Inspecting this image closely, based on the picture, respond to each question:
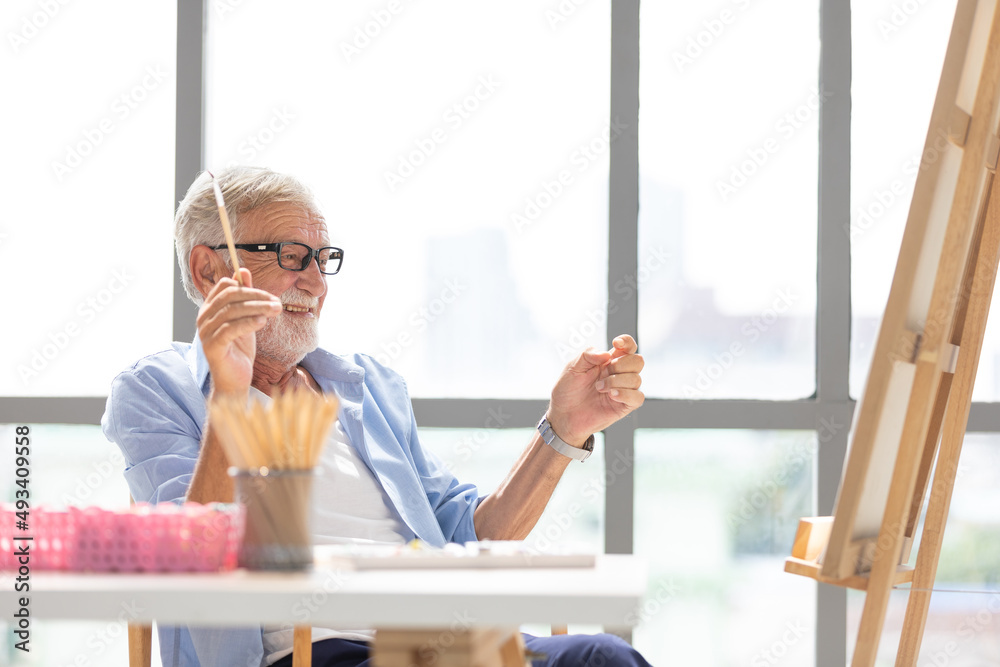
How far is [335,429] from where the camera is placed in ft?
5.89

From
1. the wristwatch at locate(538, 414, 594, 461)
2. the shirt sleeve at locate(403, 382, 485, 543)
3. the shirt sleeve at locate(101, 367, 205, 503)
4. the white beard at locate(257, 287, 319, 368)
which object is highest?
the white beard at locate(257, 287, 319, 368)

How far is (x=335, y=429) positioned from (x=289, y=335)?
0.21m

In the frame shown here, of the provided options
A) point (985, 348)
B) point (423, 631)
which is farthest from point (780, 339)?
point (423, 631)

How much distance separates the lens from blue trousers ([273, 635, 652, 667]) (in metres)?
1.38

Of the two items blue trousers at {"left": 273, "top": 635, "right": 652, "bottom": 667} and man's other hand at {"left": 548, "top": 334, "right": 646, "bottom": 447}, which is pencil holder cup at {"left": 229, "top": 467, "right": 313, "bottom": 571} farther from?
man's other hand at {"left": 548, "top": 334, "right": 646, "bottom": 447}

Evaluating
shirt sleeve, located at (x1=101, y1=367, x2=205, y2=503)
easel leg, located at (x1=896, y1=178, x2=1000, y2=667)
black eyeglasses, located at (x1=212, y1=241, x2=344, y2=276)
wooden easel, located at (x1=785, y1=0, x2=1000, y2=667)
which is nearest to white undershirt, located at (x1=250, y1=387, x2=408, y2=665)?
shirt sleeve, located at (x1=101, y1=367, x2=205, y2=503)

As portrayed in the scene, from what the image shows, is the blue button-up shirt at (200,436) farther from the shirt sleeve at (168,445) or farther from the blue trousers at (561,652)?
the blue trousers at (561,652)

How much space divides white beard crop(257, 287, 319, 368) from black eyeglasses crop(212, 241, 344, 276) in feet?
0.17

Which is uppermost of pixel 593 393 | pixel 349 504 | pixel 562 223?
pixel 562 223

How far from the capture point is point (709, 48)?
252 cm

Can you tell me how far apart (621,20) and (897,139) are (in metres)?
0.81

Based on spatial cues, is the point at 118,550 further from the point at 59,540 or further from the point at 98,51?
the point at 98,51

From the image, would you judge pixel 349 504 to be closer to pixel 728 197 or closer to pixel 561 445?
pixel 561 445

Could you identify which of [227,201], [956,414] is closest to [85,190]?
[227,201]
